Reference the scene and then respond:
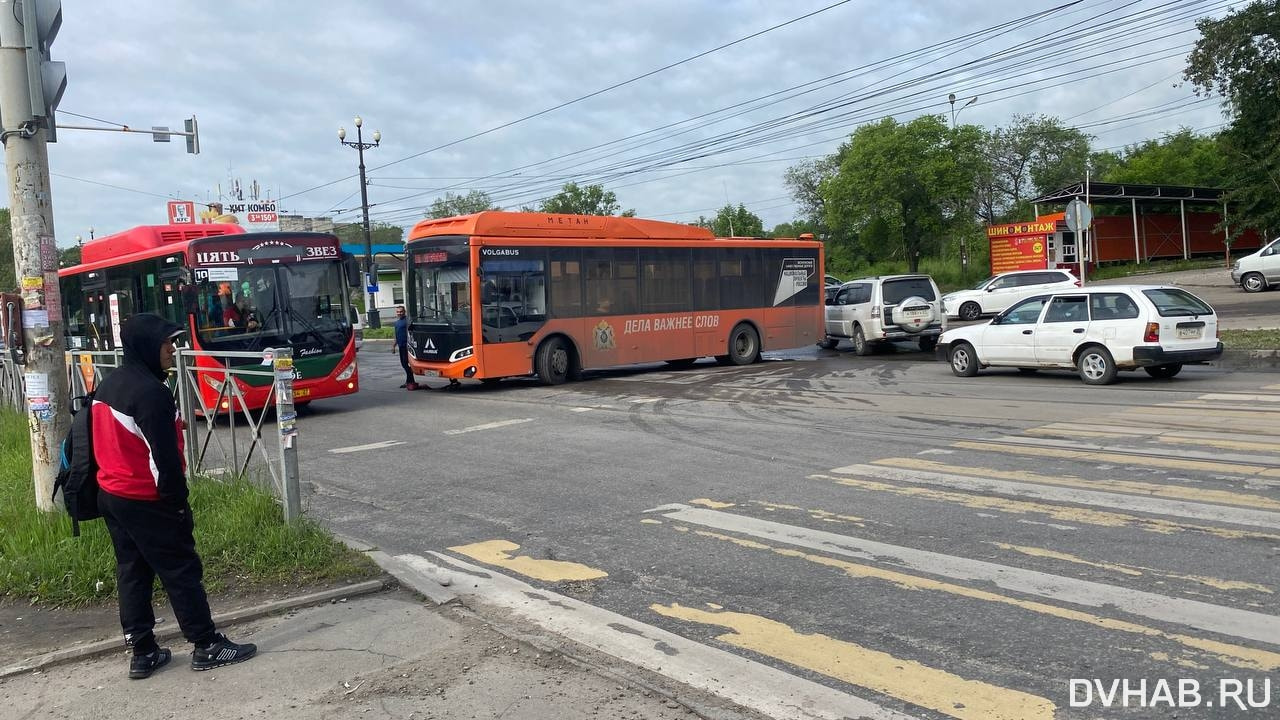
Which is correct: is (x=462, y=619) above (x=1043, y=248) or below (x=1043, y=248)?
below

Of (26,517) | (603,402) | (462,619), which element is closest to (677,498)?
(462,619)

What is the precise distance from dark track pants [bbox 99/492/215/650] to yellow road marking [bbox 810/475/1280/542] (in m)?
5.36

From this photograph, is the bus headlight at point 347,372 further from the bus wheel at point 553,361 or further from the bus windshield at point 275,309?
the bus wheel at point 553,361

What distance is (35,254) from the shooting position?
7.02 metres

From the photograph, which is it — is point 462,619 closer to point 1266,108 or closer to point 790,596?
point 790,596

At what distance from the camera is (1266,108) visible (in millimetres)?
36844

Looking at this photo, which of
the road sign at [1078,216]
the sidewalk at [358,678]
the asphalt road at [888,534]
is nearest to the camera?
the sidewalk at [358,678]

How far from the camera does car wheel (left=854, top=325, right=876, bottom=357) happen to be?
929 inches

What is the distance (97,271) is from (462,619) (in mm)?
16339

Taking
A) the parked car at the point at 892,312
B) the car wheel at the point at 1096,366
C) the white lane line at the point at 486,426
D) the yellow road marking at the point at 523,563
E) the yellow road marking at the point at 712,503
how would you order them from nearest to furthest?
1. the yellow road marking at the point at 523,563
2. the yellow road marking at the point at 712,503
3. the white lane line at the point at 486,426
4. the car wheel at the point at 1096,366
5. the parked car at the point at 892,312

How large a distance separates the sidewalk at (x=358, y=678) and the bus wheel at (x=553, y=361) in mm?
13356

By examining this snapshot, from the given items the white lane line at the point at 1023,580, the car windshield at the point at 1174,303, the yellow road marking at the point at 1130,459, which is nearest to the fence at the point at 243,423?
the white lane line at the point at 1023,580

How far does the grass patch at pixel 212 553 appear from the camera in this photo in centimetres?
604

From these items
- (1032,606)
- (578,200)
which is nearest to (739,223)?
(578,200)
